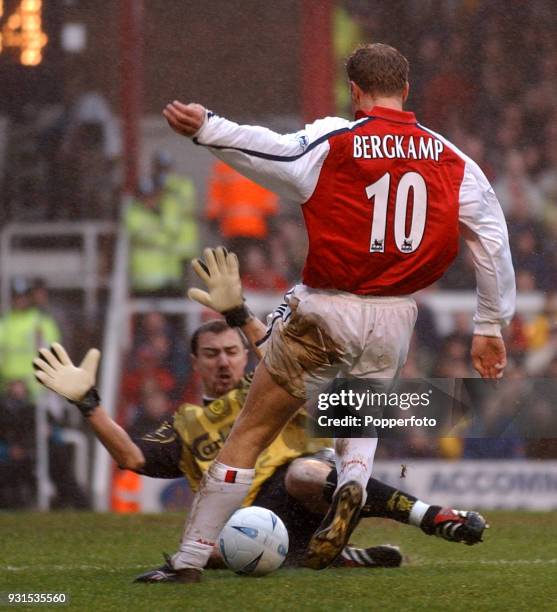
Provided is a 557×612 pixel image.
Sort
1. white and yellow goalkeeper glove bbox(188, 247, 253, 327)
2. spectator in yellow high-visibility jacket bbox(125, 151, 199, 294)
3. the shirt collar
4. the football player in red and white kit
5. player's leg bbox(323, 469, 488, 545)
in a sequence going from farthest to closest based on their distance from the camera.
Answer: spectator in yellow high-visibility jacket bbox(125, 151, 199, 294) < white and yellow goalkeeper glove bbox(188, 247, 253, 327) < player's leg bbox(323, 469, 488, 545) < the shirt collar < the football player in red and white kit

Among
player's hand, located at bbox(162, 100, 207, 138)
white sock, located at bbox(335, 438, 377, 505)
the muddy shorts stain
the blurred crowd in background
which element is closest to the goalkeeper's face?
white sock, located at bbox(335, 438, 377, 505)

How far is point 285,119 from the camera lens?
36.3 feet

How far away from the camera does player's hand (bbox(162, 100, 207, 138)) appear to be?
4496 millimetres

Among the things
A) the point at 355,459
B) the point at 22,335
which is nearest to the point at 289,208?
the point at 22,335

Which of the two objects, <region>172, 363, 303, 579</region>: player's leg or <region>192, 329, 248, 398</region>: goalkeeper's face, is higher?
<region>192, 329, 248, 398</region>: goalkeeper's face

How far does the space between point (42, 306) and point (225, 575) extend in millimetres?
5413

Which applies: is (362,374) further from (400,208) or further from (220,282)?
(220,282)

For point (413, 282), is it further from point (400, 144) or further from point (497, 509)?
point (497, 509)

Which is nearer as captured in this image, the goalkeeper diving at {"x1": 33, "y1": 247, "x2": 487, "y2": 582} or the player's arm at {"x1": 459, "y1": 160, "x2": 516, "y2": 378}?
the player's arm at {"x1": 459, "y1": 160, "x2": 516, "y2": 378}

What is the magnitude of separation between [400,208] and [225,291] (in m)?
1.08

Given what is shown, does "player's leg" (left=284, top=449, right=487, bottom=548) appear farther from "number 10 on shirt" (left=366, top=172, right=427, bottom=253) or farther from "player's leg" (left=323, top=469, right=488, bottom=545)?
"number 10 on shirt" (left=366, top=172, right=427, bottom=253)

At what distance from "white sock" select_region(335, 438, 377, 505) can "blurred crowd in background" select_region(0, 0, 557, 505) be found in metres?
4.87

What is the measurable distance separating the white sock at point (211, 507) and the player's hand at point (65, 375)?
70 cm

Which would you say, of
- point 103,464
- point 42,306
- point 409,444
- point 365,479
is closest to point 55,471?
point 103,464
